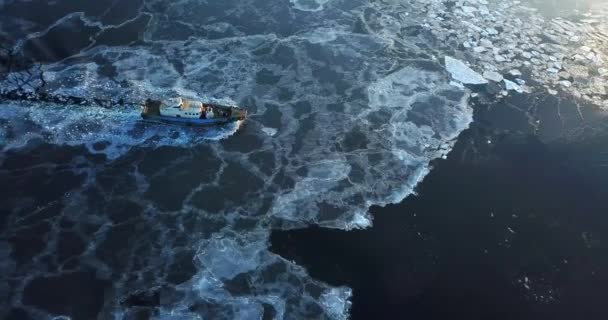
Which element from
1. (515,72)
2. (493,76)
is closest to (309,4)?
(493,76)

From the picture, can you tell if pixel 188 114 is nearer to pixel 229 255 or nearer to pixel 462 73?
pixel 229 255

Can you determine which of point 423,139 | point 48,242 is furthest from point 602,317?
point 48,242

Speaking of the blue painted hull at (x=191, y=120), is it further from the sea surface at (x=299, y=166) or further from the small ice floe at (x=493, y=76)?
the small ice floe at (x=493, y=76)

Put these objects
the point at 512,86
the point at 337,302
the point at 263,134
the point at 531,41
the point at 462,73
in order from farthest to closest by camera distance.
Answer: the point at 531,41 → the point at 462,73 → the point at 512,86 → the point at 263,134 → the point at 337,302

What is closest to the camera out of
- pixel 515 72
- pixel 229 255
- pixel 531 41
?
pixel 229 255

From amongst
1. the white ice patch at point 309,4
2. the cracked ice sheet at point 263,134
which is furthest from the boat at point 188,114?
the white ice patch at point 309,4

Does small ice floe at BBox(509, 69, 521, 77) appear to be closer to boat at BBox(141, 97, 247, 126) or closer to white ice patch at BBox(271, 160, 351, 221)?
white ice patch at BBox(271, 160, 351, 221)

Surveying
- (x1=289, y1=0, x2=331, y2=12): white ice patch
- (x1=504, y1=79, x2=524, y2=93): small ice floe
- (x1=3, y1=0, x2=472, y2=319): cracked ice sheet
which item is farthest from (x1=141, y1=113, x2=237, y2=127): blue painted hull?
(x1=504, y1=79, x2=524, y2=93): small ice floe
